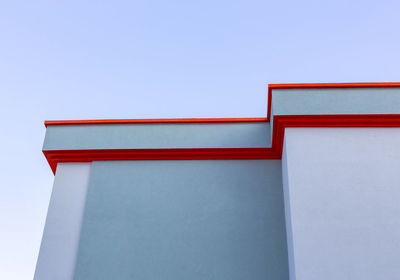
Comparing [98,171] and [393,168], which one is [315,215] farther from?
[98,171]

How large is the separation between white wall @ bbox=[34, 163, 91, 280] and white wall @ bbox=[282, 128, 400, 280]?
359cm

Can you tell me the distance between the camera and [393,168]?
671 centimetres

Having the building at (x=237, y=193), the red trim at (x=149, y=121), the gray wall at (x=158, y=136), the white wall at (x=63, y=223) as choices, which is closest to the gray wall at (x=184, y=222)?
the building at (x=237, y=193)

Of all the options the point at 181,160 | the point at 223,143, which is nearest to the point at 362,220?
the point at 223,143

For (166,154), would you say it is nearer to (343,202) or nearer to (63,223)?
(63,223)

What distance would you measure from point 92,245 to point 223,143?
283 cm

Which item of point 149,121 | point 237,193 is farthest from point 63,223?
point 237,193

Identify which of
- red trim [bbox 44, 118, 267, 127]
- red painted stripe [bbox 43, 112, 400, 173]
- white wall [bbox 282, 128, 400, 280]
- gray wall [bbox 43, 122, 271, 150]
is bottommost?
white wall [bbox 282, 128, 400, 280]

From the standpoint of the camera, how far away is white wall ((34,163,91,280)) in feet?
24.5

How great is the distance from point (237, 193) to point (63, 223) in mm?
3002

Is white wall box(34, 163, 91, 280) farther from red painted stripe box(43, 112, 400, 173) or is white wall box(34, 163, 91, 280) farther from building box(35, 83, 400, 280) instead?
red painted stripe box(43, 112, 400, 173)

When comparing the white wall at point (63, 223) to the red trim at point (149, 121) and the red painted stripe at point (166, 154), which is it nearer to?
the red painted stripe at point (166, 154)

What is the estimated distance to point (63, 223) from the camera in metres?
7.88

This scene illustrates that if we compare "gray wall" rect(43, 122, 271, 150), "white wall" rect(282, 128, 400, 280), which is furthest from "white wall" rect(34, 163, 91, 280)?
"white wall" rect(282, 128, 400, 280)
